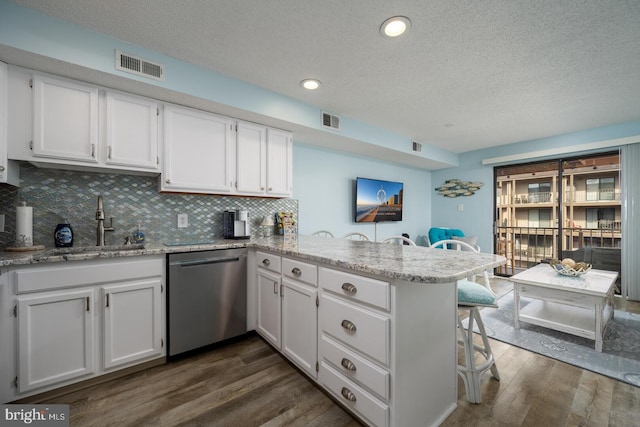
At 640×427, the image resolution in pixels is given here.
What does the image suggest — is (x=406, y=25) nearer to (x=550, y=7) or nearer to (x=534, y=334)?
(x=550, y=7)

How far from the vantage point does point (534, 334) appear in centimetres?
245

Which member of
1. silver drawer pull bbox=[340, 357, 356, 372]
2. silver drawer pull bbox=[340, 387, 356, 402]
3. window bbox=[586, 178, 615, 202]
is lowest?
silver drawer pull bbox=[340, 387, 356, 402]

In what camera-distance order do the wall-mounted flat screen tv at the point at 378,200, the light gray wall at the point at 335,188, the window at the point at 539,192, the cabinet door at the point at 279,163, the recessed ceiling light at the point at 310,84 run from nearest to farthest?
the recessed ceiling light at the point at 310,84, the cabinet door at the point at 279,163, the light gray wall at the point at 335,188, the wall-mounted flat screen tv at the point at 378,200, the window at the point at 539,192

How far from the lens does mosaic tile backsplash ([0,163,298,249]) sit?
1.88m

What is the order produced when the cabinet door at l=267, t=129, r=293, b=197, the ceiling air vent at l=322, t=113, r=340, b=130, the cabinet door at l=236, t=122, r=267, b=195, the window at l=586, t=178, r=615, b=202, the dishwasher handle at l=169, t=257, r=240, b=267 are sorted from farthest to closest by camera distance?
1. the window at l=586, t=178, r=615, b=202
2. the ceiling air vent at l=322, t=113, r=340, b=130
3. the cabinet door at l=267, t=129, r=293, b=197
4. the cabinet door at l=236, t=122, r=267, b=195
5. the dishwasher handle at l=169, t=257, r=240, b=267

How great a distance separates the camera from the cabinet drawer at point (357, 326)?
1.21 meters

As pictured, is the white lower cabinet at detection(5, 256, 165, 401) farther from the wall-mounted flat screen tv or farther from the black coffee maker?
the wall-mounted flat screen tv

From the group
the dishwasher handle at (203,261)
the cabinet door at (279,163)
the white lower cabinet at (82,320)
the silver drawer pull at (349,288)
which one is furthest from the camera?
the cabinet door at (279,163)

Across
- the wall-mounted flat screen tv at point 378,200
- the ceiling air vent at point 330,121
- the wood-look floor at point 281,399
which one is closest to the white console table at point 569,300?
the wood-look floor at point 281,399

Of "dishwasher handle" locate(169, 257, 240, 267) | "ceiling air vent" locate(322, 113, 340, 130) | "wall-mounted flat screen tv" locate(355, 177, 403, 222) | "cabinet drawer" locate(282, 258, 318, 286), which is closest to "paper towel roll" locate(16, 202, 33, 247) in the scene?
"dishwasher handle" locate(169, 257, 240, 267)

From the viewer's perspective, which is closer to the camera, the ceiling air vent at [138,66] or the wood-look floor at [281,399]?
the wood-look floor at [281,399]

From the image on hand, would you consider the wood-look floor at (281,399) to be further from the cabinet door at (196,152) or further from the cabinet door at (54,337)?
the cabinet door at (196,152)

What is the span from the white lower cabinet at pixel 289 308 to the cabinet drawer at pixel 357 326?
13cm

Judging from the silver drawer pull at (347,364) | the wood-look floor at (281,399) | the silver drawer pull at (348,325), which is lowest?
the wood-look floor at (281,399)
